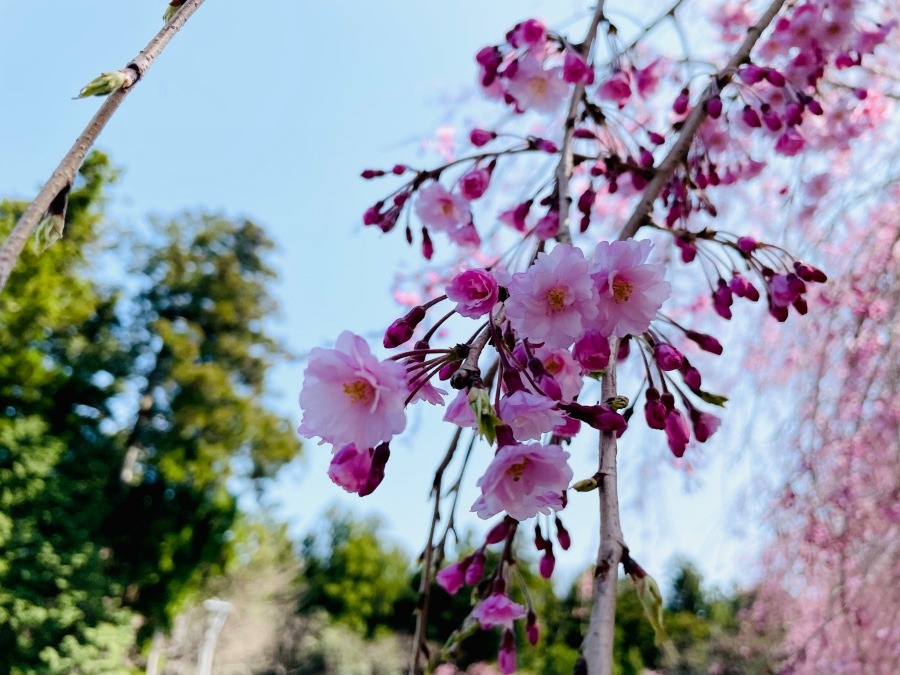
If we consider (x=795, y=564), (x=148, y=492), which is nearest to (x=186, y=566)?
(x=148, y=492)

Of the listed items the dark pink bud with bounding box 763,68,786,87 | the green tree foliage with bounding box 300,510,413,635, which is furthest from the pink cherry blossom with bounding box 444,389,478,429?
the green tree foliage with bounding box 300,510,413,635

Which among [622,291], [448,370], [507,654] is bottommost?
[507,654]

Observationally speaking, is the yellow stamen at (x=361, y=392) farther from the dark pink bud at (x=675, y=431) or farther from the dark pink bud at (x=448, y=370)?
the dark pink bud at (x=675, y=431)

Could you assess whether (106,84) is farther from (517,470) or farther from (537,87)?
(537,87)

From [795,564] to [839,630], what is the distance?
38cm

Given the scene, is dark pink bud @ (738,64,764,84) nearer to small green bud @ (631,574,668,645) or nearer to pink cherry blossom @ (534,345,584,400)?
pink cherry blossom @ (534,345,584,400)

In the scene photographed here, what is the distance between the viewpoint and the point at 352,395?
0.66 meters

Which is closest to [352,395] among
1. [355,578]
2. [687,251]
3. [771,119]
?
[687,251]

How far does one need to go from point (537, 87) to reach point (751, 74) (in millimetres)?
478

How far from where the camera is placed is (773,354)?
3.64m

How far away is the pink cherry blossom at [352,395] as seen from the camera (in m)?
0.64

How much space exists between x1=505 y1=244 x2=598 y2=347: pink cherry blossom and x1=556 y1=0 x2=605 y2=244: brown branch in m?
0.16

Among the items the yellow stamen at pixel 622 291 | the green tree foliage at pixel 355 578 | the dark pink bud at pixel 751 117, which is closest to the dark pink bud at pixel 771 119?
the dark pink bud at pixel 751 117

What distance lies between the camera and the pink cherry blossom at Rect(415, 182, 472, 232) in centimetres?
143
